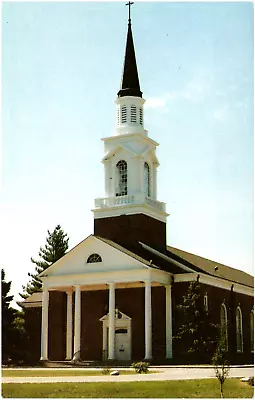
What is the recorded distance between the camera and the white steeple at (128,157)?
150ft

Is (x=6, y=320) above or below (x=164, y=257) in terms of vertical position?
below

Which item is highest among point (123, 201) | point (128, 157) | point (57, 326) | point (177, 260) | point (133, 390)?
point (128, 157)

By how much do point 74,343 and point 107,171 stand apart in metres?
11.6

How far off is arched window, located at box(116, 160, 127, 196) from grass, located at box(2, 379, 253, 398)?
22.9 m

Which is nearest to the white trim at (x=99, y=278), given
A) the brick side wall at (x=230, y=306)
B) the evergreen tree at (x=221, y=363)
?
the brick side wall at (x=230, y=306)

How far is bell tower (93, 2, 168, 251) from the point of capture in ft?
148

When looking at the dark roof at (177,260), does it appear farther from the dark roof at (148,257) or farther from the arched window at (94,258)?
the arched window at (94,258)

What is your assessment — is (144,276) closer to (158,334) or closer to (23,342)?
(158,334)

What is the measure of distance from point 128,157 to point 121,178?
4.87ft

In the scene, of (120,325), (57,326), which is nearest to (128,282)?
(120,325)

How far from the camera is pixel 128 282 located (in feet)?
136

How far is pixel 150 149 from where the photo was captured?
4725 centimetres

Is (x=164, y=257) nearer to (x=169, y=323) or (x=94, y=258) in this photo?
(x=169, y=323)

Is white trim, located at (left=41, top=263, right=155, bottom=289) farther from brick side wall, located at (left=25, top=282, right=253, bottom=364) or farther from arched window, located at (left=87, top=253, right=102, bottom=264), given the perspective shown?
brick side wall, located at (left=25, top=282, right=253, bottom=364)
